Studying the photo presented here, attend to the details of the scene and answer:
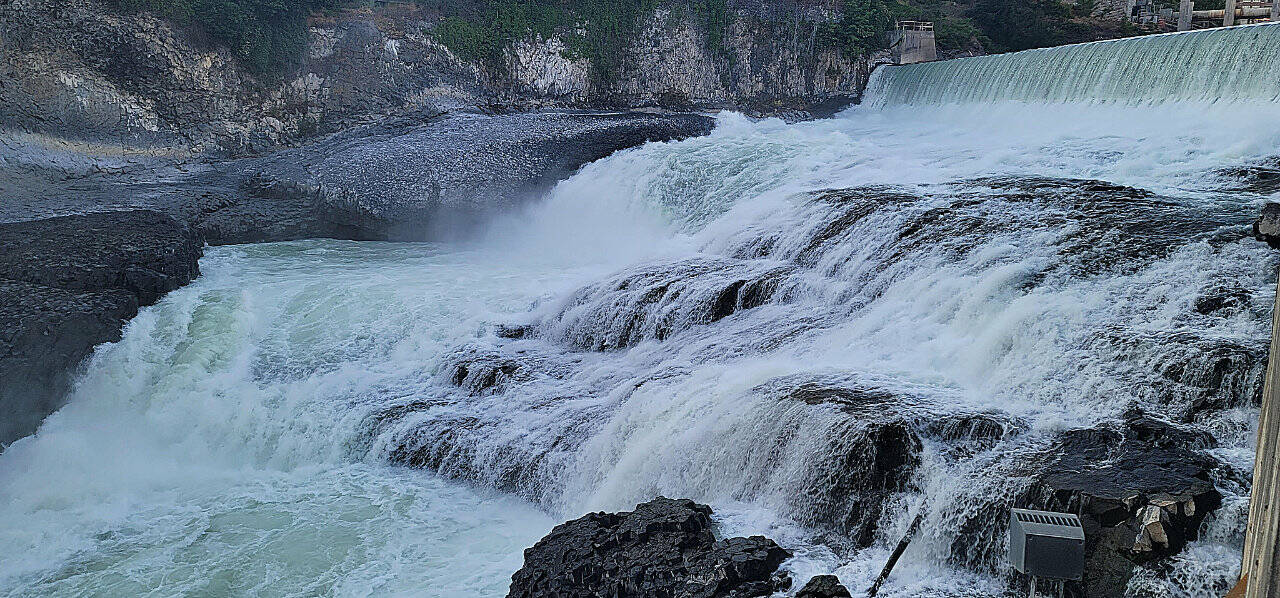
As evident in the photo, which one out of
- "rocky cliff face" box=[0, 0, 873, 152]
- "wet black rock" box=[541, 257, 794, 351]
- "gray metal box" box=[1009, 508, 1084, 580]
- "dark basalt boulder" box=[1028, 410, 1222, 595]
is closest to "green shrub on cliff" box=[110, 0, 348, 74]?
"rocky cliff face" box=[0, 0, 873, 152]

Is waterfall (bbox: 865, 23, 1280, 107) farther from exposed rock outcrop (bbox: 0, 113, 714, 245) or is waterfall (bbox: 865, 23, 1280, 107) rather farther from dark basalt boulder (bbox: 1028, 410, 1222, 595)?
dark basalt boulder (bbox: 1028, 410, 1222, 595)

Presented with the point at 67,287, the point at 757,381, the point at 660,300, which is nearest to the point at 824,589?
the point at 757,381

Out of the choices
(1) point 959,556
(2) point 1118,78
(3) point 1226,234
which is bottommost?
(1) point 959,556

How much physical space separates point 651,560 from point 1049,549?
2.21m

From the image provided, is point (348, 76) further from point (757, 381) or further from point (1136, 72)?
point (757, 381)

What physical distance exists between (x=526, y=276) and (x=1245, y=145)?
8.09 metres

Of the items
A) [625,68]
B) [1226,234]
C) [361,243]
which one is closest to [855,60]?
[625,68]

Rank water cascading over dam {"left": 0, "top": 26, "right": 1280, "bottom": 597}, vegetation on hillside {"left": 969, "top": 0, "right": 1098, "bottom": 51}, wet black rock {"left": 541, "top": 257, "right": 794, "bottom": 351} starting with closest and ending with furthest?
water cascading over dam {"left": 0, "top": 26, "right": 1280, "bottom": 597} < wet black rock {"left": 541, "top": 257, "right": 794, "bottom": 351} < vegetation on hillside {"left": 969, "top": 0, "right": 1098, "bottom": 51}

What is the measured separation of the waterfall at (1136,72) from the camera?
35.2 ft

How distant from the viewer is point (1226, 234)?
21.9 ft

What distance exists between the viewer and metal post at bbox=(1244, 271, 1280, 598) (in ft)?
Result: 8.09

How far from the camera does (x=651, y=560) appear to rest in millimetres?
5152

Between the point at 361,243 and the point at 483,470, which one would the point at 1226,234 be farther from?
the point at 361,243

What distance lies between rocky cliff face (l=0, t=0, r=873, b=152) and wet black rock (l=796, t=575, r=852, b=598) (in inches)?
606
